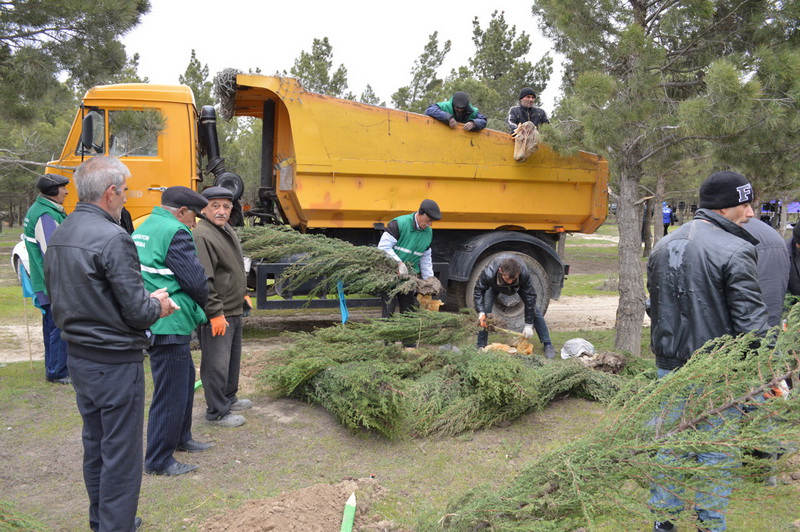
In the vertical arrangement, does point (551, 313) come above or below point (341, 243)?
below

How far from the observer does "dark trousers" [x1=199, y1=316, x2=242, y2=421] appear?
13.7 ft

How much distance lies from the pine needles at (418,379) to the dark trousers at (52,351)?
2.07 metres

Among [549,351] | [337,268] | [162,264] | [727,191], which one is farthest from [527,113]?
[162,264]

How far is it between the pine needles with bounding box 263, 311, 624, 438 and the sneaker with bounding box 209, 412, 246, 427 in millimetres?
435

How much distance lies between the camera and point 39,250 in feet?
16.9

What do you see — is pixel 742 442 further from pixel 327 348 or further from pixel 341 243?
pixel 341 243

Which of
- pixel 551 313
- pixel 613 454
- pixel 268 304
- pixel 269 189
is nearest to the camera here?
pixel 613 454

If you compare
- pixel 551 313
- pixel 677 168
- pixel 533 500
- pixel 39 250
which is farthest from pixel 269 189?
pixel 677 168

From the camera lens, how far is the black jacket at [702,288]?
2668 millimetres

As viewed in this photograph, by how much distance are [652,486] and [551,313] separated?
7478mm

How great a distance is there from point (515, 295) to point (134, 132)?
16.1ft

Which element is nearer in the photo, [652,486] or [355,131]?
[652,486]

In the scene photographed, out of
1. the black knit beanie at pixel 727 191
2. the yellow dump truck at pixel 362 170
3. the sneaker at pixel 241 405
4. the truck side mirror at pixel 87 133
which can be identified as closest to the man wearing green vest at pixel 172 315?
the sneaker at pixel 241 405

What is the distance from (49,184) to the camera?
17.0ft
